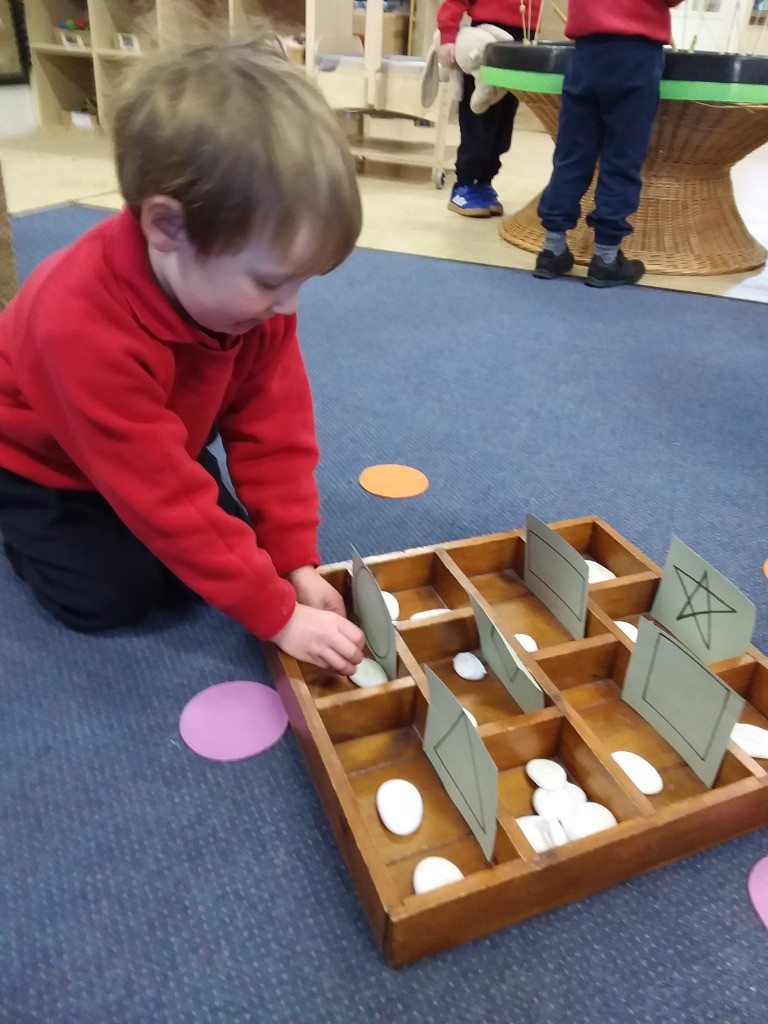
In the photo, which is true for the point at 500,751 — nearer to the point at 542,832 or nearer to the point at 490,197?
the point at 542,832

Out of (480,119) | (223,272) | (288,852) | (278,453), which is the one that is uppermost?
(223,272)

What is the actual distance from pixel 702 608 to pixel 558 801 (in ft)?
0.72

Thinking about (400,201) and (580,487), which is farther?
(400,201)

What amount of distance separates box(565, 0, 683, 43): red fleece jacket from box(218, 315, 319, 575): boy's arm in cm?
114

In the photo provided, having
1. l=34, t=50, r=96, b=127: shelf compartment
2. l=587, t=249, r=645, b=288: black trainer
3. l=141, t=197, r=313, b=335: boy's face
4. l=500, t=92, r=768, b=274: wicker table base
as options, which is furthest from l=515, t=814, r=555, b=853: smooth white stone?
l=34, t=50, r=96, b=127: shelf compartment

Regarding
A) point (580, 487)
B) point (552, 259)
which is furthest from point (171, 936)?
point (552, 259)

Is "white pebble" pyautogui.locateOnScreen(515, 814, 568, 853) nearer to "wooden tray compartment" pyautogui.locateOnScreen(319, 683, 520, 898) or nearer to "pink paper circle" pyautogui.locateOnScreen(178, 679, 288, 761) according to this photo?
"wooden tray compartment" pyautogui.locateOnScreen(319, 683, 520, 898)

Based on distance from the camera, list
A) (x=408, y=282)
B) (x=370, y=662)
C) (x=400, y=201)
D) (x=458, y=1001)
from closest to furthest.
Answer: (x=458, y=1001), (x=370, y=662), (x=408, y=282), (x=400, y=201)

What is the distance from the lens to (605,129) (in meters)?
1.65

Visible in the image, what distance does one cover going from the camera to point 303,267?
19.7 inches

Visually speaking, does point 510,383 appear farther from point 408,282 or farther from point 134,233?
point 134,233

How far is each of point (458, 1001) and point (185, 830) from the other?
0.69 ft

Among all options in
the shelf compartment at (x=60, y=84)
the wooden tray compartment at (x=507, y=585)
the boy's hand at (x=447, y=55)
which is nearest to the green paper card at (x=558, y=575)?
the wooden tray compartment at (x=507, y=585)

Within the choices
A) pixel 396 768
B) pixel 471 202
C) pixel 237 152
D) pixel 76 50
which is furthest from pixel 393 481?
pixel 76 50
